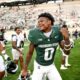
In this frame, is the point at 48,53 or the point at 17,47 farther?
the point at 17,47

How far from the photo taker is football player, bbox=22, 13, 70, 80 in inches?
286

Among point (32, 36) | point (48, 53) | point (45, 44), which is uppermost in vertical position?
point (32, 36)

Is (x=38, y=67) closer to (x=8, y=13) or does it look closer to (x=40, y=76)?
(x=40, y=76)

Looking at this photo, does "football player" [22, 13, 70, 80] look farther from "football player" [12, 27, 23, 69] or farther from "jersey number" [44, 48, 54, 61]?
"football player" [12, 27, 23, 69]

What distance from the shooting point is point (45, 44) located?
739 cm

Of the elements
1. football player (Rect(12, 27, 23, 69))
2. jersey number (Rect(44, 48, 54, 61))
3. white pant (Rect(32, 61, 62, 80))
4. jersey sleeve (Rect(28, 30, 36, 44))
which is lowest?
football player (Rect(12, 27, 23, 69))

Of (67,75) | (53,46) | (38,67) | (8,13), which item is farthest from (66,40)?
(8,13)

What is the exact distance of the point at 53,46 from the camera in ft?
24.5

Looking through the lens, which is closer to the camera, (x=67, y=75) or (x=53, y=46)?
(x=53, y=46)

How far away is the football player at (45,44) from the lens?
727cm

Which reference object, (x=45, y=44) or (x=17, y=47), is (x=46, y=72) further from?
(x=17, y=47)

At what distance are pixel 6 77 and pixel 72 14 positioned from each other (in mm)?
52590

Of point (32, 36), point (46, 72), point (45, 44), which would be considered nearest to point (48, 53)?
point (45, 44)

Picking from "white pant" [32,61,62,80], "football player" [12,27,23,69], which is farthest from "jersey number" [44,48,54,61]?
"football player" [12,27,23,69]
